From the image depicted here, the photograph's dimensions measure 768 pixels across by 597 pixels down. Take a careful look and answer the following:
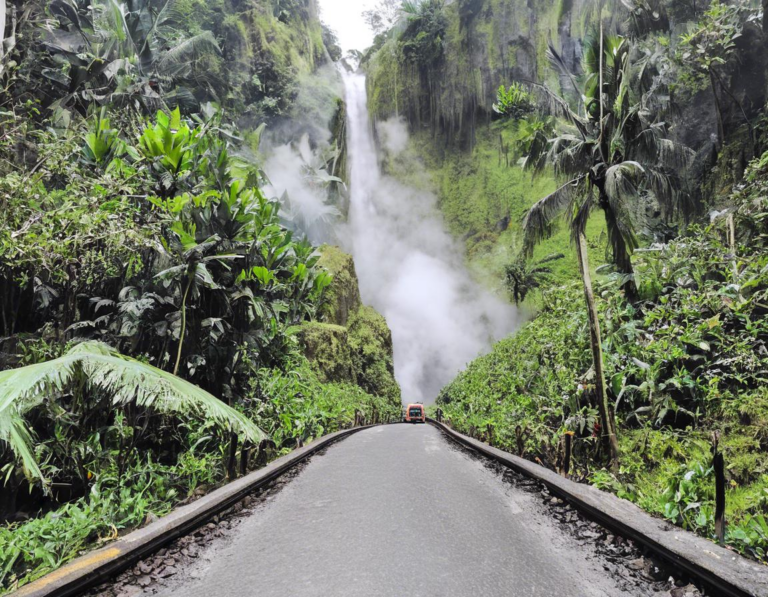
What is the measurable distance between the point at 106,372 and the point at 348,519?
7.03 ft

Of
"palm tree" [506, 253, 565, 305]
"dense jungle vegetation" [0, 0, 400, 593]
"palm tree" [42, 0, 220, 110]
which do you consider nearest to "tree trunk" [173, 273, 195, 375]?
"dense jungle vegetation" [0, 0, 400, 593]

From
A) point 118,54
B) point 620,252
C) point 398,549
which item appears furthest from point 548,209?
point 118,54

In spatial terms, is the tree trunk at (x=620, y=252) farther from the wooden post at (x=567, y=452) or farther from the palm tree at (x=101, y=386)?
the palm tree at (x=101, y=386)

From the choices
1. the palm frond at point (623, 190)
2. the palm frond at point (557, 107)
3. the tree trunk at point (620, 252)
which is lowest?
the tree trunk at point (620, 252)

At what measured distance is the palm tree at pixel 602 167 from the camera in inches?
257

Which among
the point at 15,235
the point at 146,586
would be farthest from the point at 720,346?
the point at 15,235

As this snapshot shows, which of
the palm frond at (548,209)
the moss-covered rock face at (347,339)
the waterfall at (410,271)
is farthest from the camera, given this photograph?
the waterfall at (410,271)

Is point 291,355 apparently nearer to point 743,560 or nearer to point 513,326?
point 743,560

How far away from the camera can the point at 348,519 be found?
11.7 ft

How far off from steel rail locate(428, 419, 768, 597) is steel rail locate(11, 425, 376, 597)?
2.82 metres

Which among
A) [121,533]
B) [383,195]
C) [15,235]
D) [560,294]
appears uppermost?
[383,195]

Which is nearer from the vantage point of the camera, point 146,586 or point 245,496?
point 146,586

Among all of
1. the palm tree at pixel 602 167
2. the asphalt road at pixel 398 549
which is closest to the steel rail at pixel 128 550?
the asphalt road at pixel 398 549

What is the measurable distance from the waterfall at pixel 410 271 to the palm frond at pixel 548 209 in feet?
97.4
